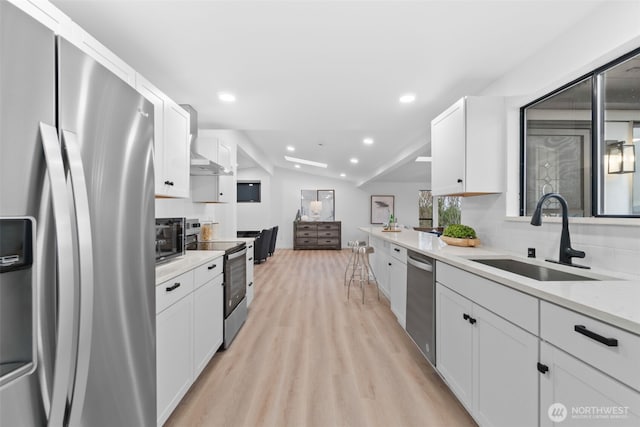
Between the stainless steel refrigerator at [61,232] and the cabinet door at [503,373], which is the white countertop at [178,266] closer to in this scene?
the stainless steel refrigerator at [61,232]

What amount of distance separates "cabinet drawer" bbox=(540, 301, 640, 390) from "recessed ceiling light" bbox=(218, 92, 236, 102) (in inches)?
113

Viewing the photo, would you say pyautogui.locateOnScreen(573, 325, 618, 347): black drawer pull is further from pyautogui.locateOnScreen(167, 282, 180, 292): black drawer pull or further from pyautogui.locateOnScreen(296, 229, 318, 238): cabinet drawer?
pyautogui.locateOnScreen(296, 229, 318, 238): cabinet drawer

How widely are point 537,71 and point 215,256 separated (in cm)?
283

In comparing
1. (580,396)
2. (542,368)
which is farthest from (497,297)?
(580,396)

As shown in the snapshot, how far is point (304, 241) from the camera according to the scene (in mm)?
9328

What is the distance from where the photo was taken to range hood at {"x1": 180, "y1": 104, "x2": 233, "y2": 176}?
261cm

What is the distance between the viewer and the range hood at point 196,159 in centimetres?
261

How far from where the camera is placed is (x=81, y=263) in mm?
743

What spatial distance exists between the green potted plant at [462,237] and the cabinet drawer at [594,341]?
154 centimetres

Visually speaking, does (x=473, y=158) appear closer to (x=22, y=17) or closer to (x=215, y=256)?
(x=215, y=256)

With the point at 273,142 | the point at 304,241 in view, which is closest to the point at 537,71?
the point at 273,142

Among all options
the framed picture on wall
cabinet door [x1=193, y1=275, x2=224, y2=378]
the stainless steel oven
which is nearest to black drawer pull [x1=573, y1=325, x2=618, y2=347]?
cabinet door [x1=193, y1=275, x2=224, y2=378]

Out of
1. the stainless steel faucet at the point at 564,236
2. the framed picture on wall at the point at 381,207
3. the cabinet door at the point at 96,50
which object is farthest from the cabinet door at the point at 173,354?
the framed picture on wall at the point at 381,207

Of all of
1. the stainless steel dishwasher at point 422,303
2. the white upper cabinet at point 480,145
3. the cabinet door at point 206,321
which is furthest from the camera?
the white upper cabinet at point 480,145
